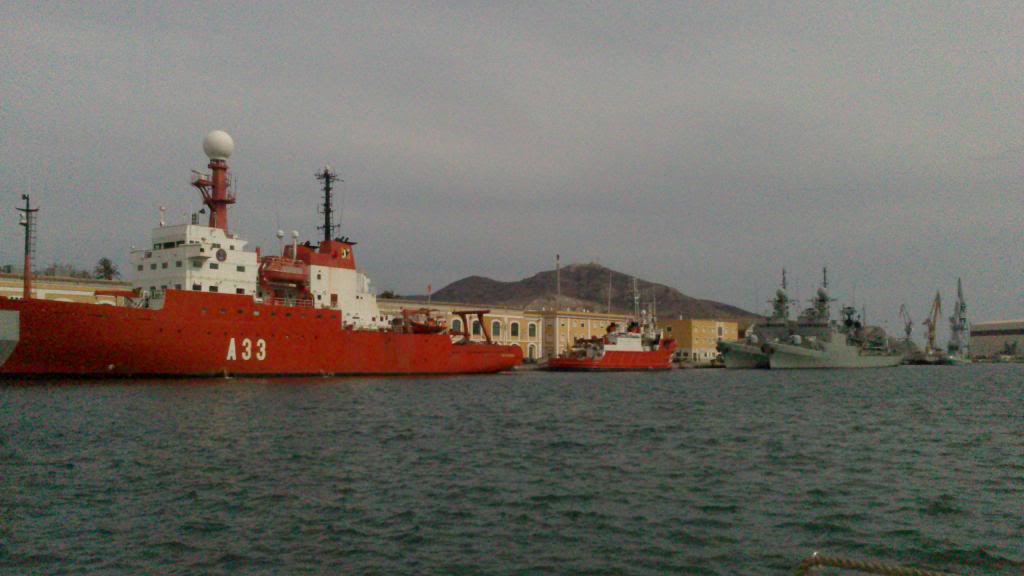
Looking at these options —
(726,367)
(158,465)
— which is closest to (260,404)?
(158,465)

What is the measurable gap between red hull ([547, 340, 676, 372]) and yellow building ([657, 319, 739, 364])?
1095 inches

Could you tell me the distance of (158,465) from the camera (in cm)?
1372

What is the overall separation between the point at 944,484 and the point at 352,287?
33341 mm

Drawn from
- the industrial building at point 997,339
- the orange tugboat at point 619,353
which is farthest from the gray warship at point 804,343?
the industrial building at point 997,339

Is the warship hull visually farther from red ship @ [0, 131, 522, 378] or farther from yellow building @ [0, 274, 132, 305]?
yellow building @ [0, 274, 132, 305]

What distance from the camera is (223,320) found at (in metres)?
32.2

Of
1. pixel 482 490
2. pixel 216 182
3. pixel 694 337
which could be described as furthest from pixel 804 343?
pixel 482 490

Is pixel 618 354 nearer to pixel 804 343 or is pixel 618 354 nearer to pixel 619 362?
pixel 619 362

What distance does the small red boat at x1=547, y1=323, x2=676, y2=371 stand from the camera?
59.2m

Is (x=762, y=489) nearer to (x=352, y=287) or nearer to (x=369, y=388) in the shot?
(x=369, y=388)

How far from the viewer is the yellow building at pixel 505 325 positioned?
70.3m

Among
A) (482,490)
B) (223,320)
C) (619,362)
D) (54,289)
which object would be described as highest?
(54,289)

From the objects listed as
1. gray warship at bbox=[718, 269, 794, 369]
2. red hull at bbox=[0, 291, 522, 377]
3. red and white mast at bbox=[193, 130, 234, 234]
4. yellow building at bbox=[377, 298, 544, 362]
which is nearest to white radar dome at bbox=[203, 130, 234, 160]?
red and white mast at bbox=[193, 130, 234, 234]

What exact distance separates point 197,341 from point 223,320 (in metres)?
1.46
